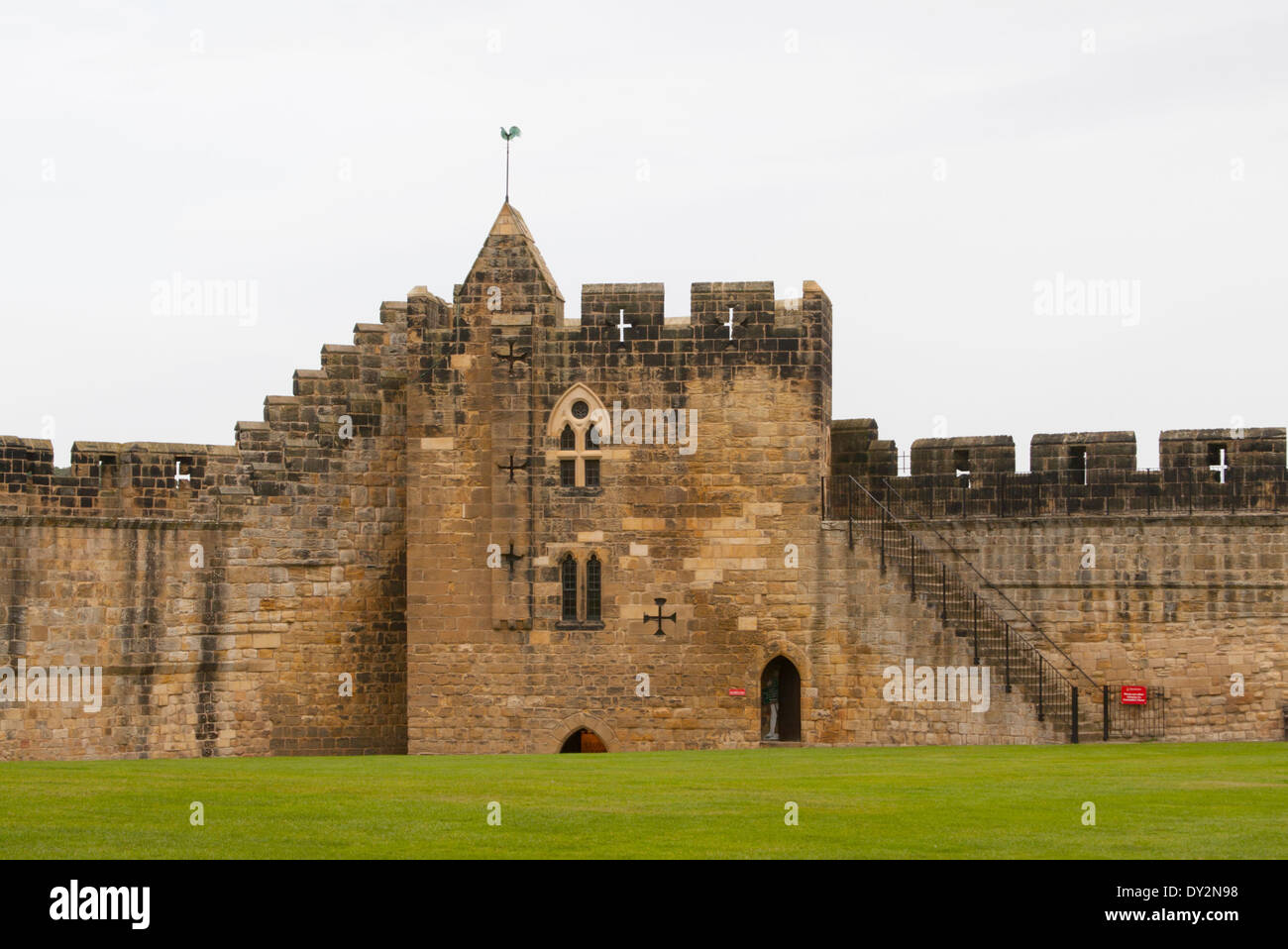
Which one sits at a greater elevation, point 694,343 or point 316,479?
point 694,343

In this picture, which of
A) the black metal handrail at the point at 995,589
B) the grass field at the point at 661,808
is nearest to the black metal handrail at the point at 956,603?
the black metal handrail at the point at 995,589

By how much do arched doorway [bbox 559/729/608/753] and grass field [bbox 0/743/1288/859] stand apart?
24.6ft

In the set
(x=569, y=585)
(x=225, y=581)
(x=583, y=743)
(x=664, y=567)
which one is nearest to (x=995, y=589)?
(x=664, y=567)

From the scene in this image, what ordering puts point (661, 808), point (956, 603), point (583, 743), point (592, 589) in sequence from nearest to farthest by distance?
1. point (661, 808)
2. point (956, 603)
3. point (592, 589)
4. point (583, 743)

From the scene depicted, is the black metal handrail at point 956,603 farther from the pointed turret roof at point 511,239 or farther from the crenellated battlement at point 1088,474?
the pointed turret roof at point 511,239

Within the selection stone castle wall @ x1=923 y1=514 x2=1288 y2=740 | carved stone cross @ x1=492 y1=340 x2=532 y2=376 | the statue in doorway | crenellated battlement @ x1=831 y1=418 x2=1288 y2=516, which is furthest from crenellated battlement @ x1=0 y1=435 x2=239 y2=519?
stone castle wall @ x1=923 y1=514 x2=1288 y2=740

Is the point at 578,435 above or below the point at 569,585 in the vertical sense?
above

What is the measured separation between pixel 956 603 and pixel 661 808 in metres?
14.5

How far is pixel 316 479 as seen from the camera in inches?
1330

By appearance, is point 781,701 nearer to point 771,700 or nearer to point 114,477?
point 771,700

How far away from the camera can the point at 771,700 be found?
3269 cm
